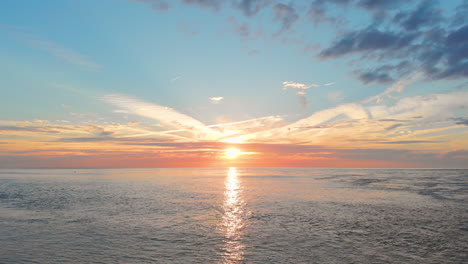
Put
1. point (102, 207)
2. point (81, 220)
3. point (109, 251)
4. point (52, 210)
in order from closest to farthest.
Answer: point (109, 251), point (81, 220), point (52, 210), point (102, 207)

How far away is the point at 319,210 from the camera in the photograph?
3584 centimetres

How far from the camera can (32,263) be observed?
16359 millimetres

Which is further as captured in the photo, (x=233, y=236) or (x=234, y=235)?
(x=234, y=235)

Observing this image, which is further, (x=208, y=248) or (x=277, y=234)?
(x=277, y=234)

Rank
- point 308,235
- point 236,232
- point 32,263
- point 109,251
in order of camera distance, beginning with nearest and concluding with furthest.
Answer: point 32,263
point 109,251
point 308,235
point 236,232

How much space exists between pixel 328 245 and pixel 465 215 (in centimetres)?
2182

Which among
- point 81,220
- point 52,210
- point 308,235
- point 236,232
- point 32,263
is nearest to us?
point 32,263

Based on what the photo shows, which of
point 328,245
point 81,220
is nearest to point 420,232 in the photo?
point 328,245

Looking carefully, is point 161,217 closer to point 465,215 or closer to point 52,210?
point 52,210

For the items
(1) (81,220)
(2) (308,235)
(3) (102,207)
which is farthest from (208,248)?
(3) (102,207)

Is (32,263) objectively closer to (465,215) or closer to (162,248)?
(162,248)

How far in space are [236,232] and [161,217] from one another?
34.6 ft

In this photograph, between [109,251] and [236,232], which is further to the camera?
[236,232]

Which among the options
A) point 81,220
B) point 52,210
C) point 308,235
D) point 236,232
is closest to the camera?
point 308,235
